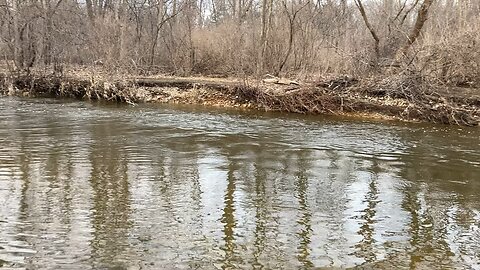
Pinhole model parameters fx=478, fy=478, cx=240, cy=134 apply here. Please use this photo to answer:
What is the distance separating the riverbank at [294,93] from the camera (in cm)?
1798

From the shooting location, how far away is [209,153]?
1115 centimetres

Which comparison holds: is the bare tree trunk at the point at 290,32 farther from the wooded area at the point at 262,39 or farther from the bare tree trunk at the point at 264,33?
the bare tree trunk at the point at 264,33

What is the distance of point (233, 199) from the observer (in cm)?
748

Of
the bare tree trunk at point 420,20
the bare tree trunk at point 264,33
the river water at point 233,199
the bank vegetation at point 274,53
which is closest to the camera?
the river water at point 233,199

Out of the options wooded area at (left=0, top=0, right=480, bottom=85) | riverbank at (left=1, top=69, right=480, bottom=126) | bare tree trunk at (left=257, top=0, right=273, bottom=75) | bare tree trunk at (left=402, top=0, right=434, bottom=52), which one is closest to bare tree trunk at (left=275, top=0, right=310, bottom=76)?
wooded area at (left=0, top=0, right=480, bottom=85)

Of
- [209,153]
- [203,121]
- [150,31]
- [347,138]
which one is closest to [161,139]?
[209,153]

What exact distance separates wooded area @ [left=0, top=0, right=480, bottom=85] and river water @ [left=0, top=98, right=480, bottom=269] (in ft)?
21.6

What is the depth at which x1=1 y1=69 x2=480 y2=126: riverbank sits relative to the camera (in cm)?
1798

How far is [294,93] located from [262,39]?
6412mm

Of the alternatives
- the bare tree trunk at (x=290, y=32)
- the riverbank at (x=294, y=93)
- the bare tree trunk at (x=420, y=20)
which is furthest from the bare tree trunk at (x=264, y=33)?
the bare tree trunk at (x=420, y=20)

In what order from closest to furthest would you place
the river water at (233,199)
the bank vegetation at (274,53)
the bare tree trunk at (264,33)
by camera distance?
the river water at (233,199)
the bank vegetation at (274,53)
the bare tree trunk at (264,33)

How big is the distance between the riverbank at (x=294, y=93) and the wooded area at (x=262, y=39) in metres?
1.00

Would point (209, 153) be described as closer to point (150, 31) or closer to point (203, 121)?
Result: point (203, 121)

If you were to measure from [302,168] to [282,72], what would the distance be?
1545 centimetres
